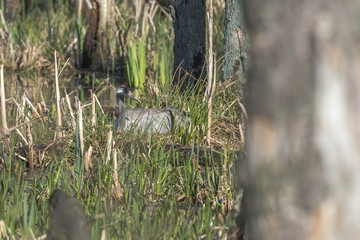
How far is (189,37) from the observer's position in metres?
7.48

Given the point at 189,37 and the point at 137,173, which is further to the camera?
the point at 189,37

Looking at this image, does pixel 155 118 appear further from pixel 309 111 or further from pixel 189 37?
pixel 309 111

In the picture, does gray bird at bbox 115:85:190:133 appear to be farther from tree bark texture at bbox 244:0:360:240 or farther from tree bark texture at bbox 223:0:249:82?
tree bark texture at bbox 244:0:360:240

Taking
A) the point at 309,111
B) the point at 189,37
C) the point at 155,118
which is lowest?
the point at 155,118

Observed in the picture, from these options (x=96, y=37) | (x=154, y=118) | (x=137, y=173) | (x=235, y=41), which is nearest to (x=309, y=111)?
(x=137, y=173)

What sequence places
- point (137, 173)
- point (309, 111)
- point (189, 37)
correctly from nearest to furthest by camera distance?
1. point (309, 111)
2. point (137, 173)
3. point (189, 37)

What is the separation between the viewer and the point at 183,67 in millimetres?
7531

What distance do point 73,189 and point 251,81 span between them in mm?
2703

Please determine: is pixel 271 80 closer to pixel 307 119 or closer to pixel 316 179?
pixel 307 119

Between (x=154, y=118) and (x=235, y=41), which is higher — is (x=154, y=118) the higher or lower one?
the lower one

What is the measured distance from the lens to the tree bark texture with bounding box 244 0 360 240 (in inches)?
73.2

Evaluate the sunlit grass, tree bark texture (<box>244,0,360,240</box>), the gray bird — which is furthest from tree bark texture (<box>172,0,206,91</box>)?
tree bark texture (<box>244,0,360,240</box>)

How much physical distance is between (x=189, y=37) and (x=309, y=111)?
5.68 meters

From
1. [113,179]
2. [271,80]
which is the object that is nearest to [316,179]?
[271,80]
